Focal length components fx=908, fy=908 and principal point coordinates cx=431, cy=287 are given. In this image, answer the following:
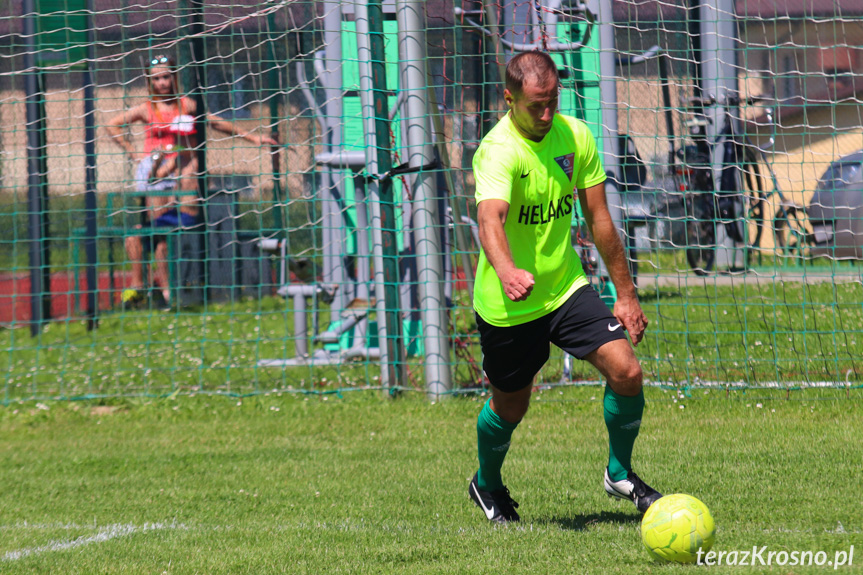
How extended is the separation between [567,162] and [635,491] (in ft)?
4.78

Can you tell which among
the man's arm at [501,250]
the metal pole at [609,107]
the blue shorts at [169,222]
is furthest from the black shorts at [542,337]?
the blue shorts at [169,222]

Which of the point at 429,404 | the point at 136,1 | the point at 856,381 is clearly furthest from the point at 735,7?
the point at 136,1

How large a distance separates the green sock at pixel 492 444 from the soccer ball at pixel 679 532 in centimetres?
101

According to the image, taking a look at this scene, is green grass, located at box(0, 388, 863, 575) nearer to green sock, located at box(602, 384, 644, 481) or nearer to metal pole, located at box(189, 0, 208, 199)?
green sock, located at box(602, 384, 644, 481)

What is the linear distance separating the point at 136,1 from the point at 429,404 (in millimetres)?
6340

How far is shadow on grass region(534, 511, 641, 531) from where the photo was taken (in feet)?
13.3

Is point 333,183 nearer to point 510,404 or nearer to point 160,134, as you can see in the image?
point 160,134

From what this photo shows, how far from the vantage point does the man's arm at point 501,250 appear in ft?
11.1

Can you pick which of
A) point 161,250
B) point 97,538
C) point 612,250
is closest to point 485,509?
point 612,250

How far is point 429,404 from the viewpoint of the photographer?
704 cm

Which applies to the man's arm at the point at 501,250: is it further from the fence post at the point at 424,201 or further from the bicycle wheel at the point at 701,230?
the bicycle wheel at the point at 701,230

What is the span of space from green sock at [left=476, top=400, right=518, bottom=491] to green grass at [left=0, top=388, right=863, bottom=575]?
21cm

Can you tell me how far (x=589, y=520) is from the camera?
163 inches

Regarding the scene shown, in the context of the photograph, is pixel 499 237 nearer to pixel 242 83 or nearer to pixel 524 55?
pixel 524 55
